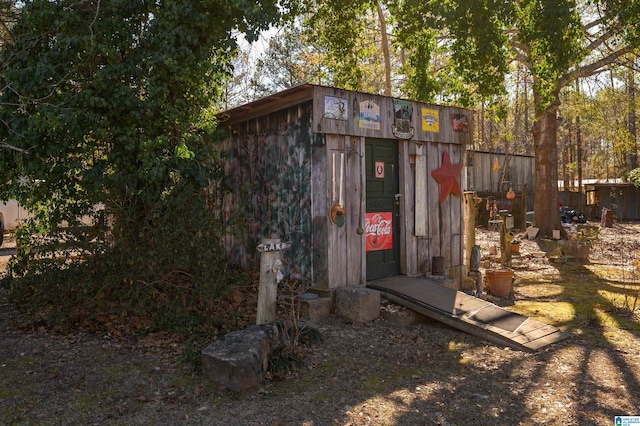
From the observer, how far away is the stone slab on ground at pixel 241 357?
4512mm

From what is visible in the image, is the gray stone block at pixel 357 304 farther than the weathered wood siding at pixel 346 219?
No

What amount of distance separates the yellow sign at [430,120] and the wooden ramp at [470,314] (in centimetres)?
267

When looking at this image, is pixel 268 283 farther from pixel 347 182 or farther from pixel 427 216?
pixel 427 216

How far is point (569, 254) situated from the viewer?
43.1 ft

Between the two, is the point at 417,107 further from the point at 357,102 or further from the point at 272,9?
the point at 272,9

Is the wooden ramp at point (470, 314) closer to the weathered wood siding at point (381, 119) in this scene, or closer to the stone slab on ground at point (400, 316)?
the stone slab on ground at point (400, 316)

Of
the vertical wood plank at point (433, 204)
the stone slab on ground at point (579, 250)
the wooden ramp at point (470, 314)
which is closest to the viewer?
the wooden ramp at point (470, 314)

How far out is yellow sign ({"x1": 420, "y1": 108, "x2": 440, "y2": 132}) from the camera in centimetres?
848

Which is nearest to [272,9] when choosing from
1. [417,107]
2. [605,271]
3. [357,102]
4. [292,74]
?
[357,102]

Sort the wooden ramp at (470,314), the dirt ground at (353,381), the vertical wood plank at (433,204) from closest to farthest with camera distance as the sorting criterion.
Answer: the dirt ground at (353,381), the wooden ramp at (470,314), the vertical wood plank at (433,204)

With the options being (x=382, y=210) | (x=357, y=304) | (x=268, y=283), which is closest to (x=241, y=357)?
(x=268, y=283)

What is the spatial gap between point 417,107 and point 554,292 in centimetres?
445

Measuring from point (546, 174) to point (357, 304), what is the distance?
39.7 ft

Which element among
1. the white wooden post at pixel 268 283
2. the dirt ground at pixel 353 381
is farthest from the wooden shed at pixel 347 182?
the white wooden post at pixel 268 283
